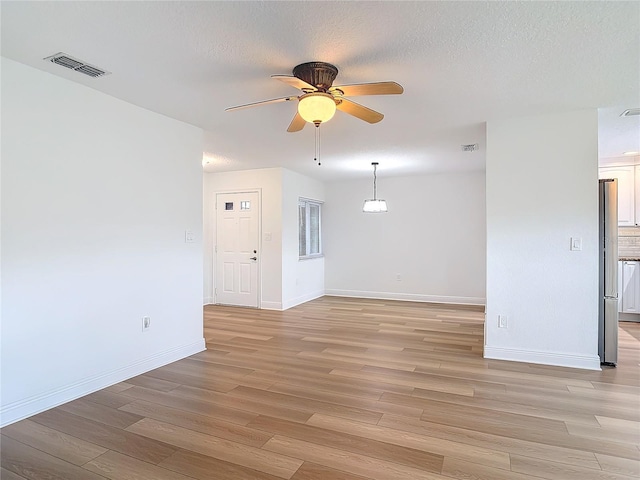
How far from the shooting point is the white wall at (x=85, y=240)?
2.62m

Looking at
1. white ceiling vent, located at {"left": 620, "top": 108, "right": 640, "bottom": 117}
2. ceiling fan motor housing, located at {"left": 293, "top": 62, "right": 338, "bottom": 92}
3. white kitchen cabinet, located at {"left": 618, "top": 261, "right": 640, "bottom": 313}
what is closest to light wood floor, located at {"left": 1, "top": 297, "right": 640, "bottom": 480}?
white kitchen cabinet, located at {"left": 618, "top": 261, "right": 640, "bottom": 313}

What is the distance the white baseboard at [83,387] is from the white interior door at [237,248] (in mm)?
2718

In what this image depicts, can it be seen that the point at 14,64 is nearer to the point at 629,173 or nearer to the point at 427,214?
the point at 427,214

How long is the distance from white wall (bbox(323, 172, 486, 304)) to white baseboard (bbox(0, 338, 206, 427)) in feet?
14.8

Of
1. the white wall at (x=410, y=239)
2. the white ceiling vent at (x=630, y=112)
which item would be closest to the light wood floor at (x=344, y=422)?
the white ceiling vent at (x=630, y=112)

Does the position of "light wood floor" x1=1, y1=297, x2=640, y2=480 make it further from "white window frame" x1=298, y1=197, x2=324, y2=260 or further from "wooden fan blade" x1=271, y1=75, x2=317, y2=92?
"white window frame" x1=298, y1=197, x2=324, y2=260

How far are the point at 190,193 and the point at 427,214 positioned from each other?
15.7 ft

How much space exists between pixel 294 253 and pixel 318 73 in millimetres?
4621

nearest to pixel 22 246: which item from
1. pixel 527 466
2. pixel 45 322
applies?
pixel 45 322

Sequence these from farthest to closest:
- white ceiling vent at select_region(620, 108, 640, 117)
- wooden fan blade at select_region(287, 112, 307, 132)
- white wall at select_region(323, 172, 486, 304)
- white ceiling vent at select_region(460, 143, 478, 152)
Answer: white wall at select_region(323, 172, 486, 304), white ceiling vent at select_region(460, 143, 478, 152), white ceiling vent at select_region(620, 108, 640, 117), wooden fan blade at select_region(287, 112, 307, 132)

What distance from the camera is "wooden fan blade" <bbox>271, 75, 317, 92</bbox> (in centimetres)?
230

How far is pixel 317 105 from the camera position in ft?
8.24

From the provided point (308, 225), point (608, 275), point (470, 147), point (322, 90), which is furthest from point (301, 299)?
point (322, 90)

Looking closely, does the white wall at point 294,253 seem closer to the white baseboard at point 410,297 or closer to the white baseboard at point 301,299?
the white baseboard at point 301,299
